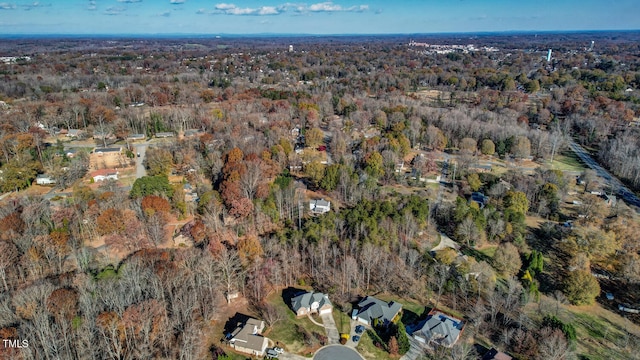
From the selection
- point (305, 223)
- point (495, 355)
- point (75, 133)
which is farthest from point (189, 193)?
point (495, 355)

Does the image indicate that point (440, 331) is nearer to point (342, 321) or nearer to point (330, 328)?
point (342, 321)

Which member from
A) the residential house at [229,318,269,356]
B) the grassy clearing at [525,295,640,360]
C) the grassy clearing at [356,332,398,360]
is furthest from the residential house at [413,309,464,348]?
the residential house at [229,318,269,356]

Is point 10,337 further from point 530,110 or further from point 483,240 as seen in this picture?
point 530,110

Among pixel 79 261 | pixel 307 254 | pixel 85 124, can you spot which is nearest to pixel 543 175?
pixel 307 254

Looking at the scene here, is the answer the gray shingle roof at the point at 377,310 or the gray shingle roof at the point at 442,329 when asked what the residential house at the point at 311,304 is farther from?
the gray shingle roof at the point at 442,329

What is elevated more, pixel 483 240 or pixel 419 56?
pixel 419 56
